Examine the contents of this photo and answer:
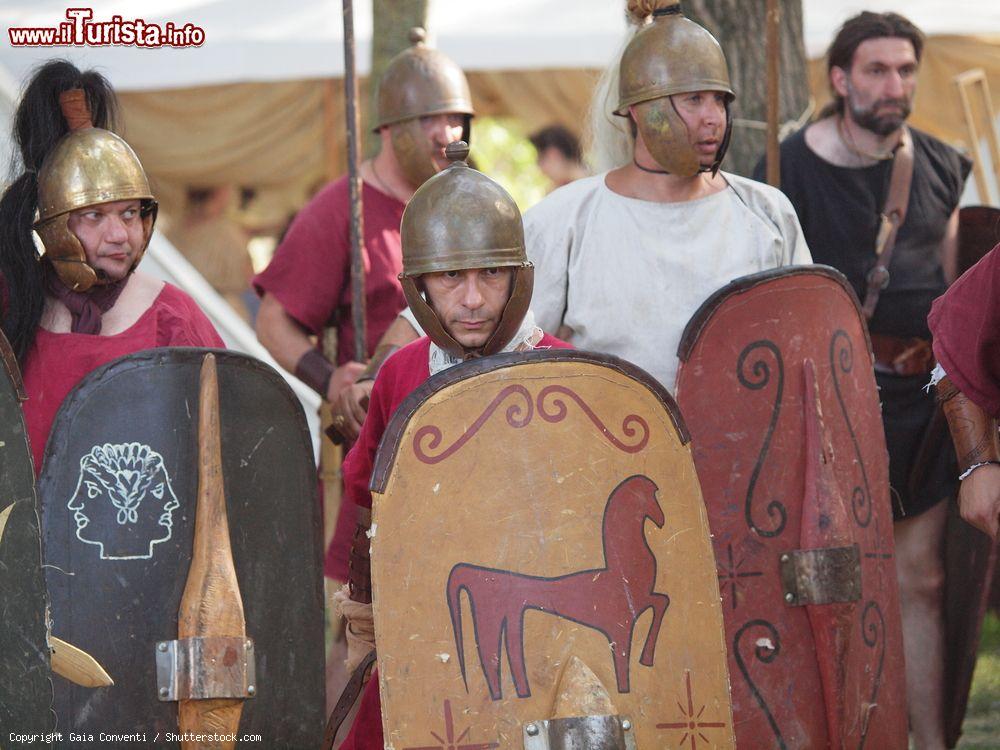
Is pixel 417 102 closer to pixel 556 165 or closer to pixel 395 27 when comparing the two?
pixel 395 27

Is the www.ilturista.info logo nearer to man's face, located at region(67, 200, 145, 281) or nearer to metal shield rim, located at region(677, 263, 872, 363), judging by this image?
man's face, located at region(67, 200, 145, 281)

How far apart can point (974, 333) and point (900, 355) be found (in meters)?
1.23

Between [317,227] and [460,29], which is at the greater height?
[460,29]

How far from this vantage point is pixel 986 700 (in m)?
5.92

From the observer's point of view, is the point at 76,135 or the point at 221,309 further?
the point at 221,309

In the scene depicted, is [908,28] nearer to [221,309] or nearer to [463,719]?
[463,719]

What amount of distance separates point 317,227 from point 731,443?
67.8 inches

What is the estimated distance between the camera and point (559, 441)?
3201 mm

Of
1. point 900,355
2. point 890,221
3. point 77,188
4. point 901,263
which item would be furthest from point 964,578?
point 77,188

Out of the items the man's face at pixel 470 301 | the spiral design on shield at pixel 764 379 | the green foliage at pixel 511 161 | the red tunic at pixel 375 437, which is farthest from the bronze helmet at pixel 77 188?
the green foliage at pixel 511 161

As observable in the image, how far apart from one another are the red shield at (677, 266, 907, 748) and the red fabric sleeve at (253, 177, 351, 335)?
1.47m

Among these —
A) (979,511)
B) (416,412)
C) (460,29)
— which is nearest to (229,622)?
(416,412)

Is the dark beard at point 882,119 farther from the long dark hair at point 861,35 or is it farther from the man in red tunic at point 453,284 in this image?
the man in red tunic at point 453,284

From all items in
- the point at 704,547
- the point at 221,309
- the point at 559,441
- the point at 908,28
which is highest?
the point at 908,28
